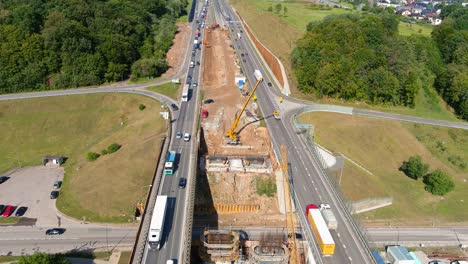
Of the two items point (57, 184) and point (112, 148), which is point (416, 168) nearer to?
point (112, 148)

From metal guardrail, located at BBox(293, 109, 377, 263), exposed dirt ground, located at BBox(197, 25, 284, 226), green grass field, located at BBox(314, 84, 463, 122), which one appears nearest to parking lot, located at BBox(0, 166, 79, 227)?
exposed dirt ground, located at BBox(197, 25, 284, 226)

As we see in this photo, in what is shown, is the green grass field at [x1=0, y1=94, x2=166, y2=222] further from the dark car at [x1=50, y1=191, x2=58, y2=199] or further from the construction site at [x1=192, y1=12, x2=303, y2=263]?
the construction site at [x1=192, y1=12, x2=303, y2=263]

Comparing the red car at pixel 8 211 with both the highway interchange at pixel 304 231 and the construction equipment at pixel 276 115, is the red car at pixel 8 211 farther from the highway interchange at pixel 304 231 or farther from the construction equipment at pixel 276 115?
the construction equipment at pixel 276 115

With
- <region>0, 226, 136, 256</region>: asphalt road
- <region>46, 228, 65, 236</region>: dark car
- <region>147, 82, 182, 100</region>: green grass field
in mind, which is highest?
<region>147, 82, 182, 100</region>: green grass field

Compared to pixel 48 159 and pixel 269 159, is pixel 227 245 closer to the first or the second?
pixel 269 159

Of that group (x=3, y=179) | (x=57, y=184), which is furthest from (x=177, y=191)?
(x=3, y=179)

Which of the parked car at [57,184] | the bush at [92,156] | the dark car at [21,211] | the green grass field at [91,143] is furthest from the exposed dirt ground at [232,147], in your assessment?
the dark car at [21,211]
